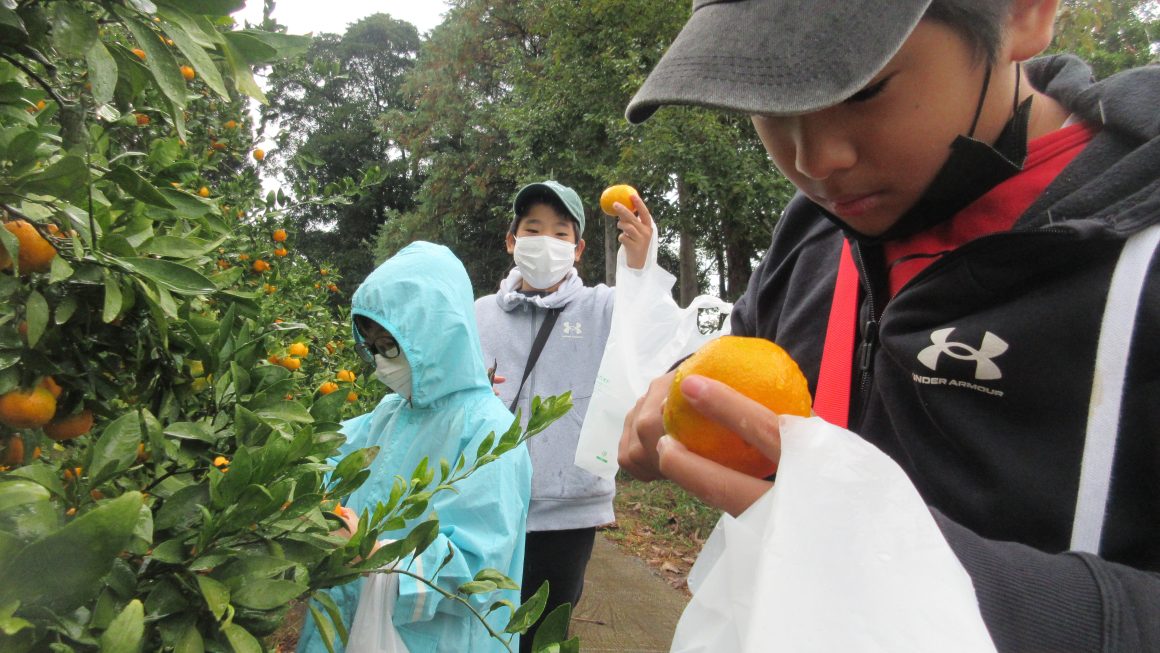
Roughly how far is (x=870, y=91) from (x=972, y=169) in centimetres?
19

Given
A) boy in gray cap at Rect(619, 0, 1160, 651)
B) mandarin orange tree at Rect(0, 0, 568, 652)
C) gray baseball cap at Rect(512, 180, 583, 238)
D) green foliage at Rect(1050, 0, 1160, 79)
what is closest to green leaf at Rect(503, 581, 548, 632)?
mandarin orange tree at Rect(0, 0, 568, 652)

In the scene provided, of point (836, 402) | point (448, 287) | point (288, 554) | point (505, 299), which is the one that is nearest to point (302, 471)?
point (288, 554)

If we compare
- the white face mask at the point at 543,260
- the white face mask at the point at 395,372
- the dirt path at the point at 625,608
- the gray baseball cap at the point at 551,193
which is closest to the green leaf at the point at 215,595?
the white face mask at the point at 395,372

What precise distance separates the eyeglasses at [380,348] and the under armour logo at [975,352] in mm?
1605

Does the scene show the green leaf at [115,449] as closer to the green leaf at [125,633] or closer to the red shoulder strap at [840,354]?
the green leaf at [125,633]

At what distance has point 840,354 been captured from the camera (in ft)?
3.45

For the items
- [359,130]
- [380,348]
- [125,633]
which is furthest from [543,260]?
[359,130]

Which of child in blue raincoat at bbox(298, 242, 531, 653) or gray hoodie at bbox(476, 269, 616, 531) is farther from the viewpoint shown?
gray hoodie at bbox(476, 269, 616, 531)

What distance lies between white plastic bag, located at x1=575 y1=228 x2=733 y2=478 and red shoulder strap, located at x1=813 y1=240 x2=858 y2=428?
0.57 metres

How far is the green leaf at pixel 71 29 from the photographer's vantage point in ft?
2.10

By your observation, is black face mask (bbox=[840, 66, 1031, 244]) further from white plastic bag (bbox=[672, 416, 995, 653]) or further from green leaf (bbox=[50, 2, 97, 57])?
green leaf (bbox=[50, 2, 97, 57])

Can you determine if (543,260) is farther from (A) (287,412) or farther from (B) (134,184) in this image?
(B) (134,184)

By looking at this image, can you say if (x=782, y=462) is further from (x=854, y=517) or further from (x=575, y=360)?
(x=575, y=360)

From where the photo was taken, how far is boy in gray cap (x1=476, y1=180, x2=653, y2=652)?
2580mm
